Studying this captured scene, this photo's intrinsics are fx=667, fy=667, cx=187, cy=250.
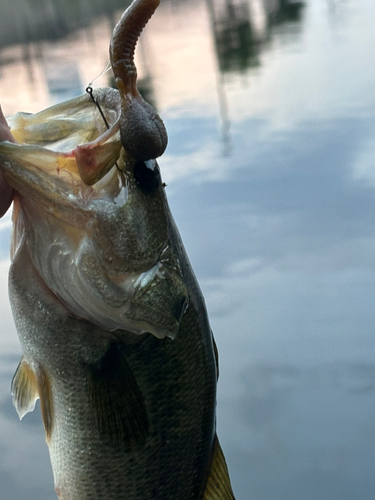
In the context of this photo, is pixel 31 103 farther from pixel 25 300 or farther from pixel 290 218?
pixel 25 300

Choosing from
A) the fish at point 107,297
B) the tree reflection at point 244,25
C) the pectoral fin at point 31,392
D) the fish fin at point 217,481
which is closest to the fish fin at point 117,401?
the fish at point 107,297

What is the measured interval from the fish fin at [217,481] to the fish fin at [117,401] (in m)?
0.21

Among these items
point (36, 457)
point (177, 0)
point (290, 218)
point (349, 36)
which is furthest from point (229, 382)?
point (177, 0)

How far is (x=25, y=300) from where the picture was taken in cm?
118

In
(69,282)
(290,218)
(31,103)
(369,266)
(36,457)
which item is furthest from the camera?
(31,103)

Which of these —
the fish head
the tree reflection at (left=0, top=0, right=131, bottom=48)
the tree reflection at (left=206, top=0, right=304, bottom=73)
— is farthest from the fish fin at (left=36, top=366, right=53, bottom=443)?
the tree reflection at (left=0, top=0, right=131, bottom=48)

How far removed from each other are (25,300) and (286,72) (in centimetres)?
705

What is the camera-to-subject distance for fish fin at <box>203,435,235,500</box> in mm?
1379

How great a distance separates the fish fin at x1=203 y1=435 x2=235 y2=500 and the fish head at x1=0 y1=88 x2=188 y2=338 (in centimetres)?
37

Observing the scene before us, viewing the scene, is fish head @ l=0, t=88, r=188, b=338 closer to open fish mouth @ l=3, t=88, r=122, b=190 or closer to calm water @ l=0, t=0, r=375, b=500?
open fish mouth @ l=3, t=88, r=122, b=190

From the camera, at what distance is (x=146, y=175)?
1.13 meters

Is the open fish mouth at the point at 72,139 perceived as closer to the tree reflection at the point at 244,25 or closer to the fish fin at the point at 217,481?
the fish fin at the point at 217,481

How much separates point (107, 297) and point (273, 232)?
9.41ft

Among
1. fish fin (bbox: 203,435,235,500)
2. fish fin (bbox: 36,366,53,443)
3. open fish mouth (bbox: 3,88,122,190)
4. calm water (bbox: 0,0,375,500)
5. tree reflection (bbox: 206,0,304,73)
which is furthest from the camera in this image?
tree reflection (bbox: 206,0,304,73)
